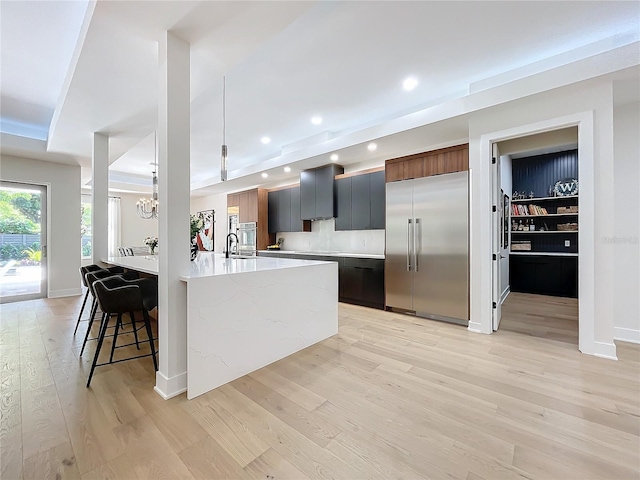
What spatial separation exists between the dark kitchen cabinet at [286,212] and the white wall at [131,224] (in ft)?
16.1

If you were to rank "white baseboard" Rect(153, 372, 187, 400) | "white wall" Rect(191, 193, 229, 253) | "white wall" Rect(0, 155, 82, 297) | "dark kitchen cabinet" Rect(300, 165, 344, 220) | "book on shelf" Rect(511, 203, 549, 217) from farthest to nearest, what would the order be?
"white wall" Rect(191, 193, 229, 253) < "book on shelf" Rect(511, 203, 549, 217) < "white wall" Rect(0, 155, 82, 297) < "dark kitchen cabinet" Rect(300, 165, 344, 220) < "white baseboard" Rect(153, 372, 187, 400)

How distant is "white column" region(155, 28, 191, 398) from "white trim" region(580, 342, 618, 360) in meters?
3.82

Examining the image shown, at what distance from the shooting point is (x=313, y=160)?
513 centimetres

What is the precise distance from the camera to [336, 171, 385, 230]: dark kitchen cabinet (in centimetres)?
472

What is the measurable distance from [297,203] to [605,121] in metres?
4.76

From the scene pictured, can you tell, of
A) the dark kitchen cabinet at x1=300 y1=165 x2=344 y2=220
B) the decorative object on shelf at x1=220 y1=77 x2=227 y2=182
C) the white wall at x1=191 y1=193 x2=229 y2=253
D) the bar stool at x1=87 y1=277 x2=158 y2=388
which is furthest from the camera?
the white wall at x1=191 y1=193 x2=229 y2=253

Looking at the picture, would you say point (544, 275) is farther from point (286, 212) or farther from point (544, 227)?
point (286, 212)

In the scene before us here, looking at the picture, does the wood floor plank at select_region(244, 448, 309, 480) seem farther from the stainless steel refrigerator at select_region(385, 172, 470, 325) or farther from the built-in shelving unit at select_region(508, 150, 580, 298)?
the built-in shelving unit at select_region(508, 150, 580, 298)

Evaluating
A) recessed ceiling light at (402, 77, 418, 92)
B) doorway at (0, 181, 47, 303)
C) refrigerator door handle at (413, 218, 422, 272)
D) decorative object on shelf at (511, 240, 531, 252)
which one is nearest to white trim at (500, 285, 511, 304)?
decorative object on shelf at (511, 240, 531, 252)

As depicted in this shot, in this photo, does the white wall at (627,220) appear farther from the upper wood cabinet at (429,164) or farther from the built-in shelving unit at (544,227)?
the built-in shelving unit at (544,227)

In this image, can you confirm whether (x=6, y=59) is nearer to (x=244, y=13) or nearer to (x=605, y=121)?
(x=244, y=13)

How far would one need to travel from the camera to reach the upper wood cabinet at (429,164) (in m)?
3.71

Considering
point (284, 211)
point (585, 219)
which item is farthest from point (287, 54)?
point (284, 211)

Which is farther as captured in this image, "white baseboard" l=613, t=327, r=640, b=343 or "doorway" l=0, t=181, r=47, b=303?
"doorway" l=0, t=181, r=47, b=303
